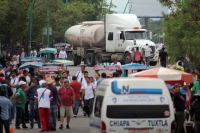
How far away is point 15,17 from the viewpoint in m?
47.6

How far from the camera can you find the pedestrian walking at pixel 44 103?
21638mm

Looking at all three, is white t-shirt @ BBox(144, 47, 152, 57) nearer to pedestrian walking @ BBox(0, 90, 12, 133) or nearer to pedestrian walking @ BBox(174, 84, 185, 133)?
pedestrian walking @ BBox(174, 84, 185, 133)

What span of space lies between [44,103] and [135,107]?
654 centimetres

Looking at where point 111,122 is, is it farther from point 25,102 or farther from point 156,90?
point 25,102

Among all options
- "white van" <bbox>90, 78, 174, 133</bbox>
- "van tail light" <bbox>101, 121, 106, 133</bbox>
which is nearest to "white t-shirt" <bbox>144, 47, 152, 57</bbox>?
"white van" <bbox>90, 78, 174, 133</bbox>

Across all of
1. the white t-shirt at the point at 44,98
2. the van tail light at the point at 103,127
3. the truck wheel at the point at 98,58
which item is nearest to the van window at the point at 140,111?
the van tail light at the point at 103,127

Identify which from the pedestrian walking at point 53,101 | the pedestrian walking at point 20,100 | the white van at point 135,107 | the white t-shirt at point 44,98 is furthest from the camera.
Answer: the pedestrian walking at point 20,100

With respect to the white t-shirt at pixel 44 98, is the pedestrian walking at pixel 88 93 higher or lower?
lower

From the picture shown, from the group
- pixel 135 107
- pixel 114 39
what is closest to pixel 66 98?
pixel 135 107

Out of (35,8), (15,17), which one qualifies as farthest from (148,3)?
(15,17)

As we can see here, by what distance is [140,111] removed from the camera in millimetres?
15484

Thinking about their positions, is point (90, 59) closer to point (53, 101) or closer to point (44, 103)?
A: point (53, 101)

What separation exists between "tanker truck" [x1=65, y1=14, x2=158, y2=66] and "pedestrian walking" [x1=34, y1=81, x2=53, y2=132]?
95.1 ft

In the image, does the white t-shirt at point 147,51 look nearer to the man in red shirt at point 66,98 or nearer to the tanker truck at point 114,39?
the tanker truck at point 114,39
